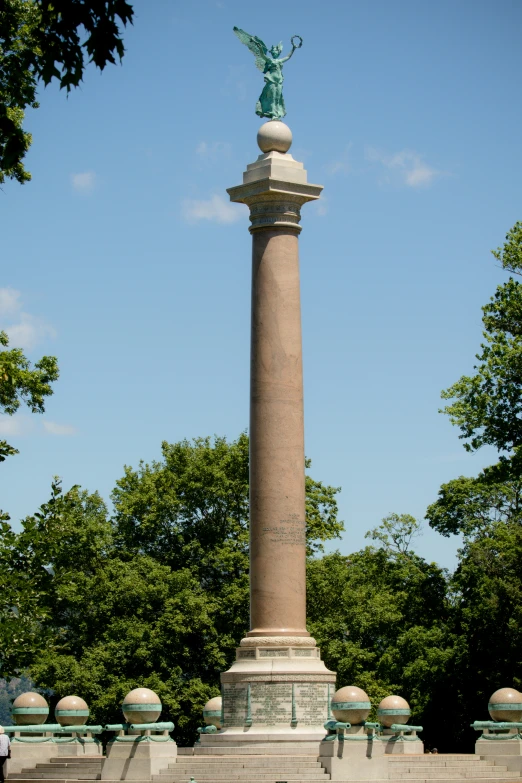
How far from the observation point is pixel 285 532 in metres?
32.1

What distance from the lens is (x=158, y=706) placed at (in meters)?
30.7

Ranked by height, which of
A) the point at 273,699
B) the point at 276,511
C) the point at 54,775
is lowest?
the point at 54,775

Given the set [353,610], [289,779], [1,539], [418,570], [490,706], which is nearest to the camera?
[289,779]

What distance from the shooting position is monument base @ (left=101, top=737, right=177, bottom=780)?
98.3ft

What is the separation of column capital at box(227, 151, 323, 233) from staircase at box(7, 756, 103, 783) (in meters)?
13.7

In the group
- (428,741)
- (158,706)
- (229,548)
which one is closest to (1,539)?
(158,706)

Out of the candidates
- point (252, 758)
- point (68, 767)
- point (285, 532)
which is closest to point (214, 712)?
point (68, 767)

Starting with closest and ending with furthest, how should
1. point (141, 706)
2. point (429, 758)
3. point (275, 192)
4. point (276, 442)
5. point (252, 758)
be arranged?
point (252, 758)
point (141, 706)
point (429, 758)
point (276, 442)
point (275, 192)

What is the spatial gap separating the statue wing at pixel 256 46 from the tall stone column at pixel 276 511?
258 centimetres

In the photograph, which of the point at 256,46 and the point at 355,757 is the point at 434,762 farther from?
the point at 256,46

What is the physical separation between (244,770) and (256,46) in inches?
745

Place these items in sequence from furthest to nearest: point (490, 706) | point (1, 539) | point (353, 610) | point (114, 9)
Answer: point (353, 610)
point (490, 706)
point (1, 539)
point (114, 9)

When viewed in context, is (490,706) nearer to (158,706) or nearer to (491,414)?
(158,706)

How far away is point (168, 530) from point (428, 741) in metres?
14.4
